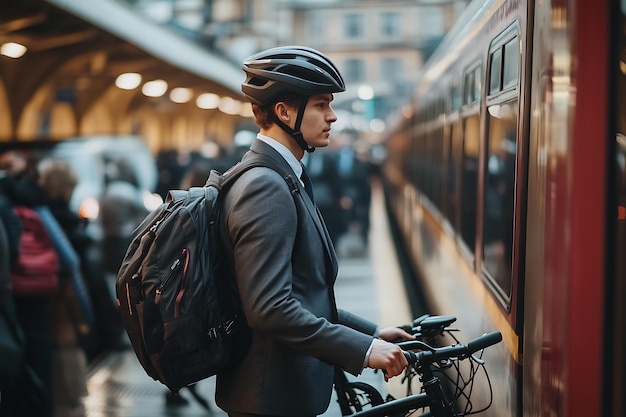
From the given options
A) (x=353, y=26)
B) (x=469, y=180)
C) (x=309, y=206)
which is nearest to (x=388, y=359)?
(x=309, y=206)

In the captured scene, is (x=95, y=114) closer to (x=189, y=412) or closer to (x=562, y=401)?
(x=189, y=412)

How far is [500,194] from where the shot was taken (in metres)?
4.38

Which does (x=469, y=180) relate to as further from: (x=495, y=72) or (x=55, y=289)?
(x=55, y=289)

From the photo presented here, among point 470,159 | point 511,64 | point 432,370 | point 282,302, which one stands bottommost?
point 432,370

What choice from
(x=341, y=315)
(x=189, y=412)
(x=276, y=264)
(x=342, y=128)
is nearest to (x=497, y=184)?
(x=341, y=315)

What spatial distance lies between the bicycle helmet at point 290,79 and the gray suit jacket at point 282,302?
121mm

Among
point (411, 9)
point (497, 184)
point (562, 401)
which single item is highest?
point (411, 9)

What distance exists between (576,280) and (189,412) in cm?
466

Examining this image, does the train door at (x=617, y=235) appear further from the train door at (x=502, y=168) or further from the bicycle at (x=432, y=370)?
the train door at (x=502, y=168)

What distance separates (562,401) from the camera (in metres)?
2.41

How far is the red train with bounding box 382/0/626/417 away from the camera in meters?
2.34

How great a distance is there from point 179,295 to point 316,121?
2.07 feet

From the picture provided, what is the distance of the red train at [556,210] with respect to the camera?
7.69 ft

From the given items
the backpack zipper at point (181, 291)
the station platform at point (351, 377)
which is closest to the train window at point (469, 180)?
the station platform at point (351, 377)
